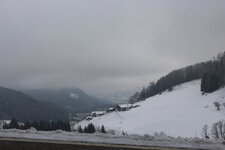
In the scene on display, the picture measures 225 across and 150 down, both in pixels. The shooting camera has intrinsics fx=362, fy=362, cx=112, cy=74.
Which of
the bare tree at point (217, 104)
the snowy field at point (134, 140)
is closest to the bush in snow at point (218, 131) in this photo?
the bare tree at point (217, 104)

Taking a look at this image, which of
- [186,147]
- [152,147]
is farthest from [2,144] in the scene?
[186,147]

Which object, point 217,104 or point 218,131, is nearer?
point 218,131

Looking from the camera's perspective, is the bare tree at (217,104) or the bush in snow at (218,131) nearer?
the bush in snow at (218,131)

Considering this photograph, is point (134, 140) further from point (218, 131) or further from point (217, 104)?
point (217, 104)

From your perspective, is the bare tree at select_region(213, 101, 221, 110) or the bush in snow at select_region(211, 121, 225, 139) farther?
the bare tree at select_region(213, 101, 221, 110)

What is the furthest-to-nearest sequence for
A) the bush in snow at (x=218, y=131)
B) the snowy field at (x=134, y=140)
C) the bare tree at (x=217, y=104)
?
the bare tree at (x=217, y=104)
the bush in snow at (x=218, y=131)
the snowy field at (x=134, y=140)

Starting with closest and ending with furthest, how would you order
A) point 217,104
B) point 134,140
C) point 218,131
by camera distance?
1. point 134,140
2. point 218,131
3. point 217,104

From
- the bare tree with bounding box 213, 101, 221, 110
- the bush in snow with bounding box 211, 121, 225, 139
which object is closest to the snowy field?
the bush in snow with bounding box 211, 121, 225, 139

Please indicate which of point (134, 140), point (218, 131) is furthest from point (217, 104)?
point (134, 140)

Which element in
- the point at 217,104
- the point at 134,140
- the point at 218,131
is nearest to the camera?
the point at 134,140

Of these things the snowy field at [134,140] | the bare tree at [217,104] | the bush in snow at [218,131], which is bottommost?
the bush in snow at [218,131]

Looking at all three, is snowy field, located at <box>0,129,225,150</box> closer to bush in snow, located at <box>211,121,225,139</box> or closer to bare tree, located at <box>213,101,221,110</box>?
bush in snow, located at <box>211,121,225,139</box>

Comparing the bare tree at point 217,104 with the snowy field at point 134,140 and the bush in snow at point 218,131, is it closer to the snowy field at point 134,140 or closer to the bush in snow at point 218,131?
the bush in snow at point 218,131

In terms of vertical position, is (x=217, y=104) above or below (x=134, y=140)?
above
